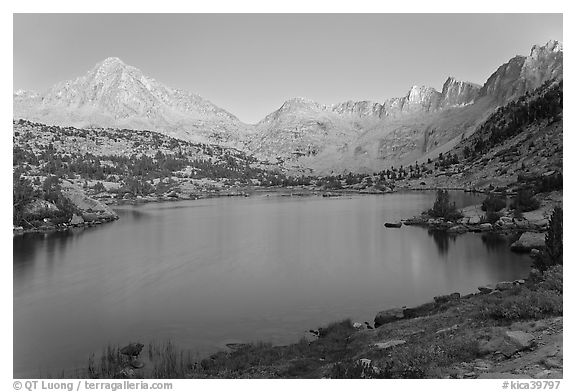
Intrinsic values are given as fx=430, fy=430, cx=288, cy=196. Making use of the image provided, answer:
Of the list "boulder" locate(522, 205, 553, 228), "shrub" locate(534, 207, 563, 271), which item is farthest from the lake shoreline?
"boulder" locate(522, 205, 553, 228)

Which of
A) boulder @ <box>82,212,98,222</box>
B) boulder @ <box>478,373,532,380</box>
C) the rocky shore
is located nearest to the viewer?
boulder @ <box>478,373,532,380</box>

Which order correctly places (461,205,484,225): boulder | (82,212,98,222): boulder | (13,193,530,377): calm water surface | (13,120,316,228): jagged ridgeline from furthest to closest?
(82,212,98,222): boulder < (13,120,316,228): jagged ridgeline < (461,205,484,225): boulder < (13,193,530,377): calm water surface

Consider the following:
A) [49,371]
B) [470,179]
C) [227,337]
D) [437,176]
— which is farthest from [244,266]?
[437,176]

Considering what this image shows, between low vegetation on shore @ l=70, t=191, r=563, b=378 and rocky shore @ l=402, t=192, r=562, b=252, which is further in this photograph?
rocky shore @ l=402, t=192, r=562, b=252

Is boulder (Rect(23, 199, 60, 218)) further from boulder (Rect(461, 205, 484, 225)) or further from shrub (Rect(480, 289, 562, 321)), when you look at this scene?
shrub (Rect(480, 289, 562, 321))

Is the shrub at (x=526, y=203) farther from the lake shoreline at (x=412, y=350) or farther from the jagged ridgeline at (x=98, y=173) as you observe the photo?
the jagged ridgeline at (x=98, y=173)

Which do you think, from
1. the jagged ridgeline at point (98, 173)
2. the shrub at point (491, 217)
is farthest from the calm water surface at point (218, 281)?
the jagged ridgeline at point (98, 173)

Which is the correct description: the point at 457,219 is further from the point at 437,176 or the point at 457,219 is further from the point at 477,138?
the point at 477,138
